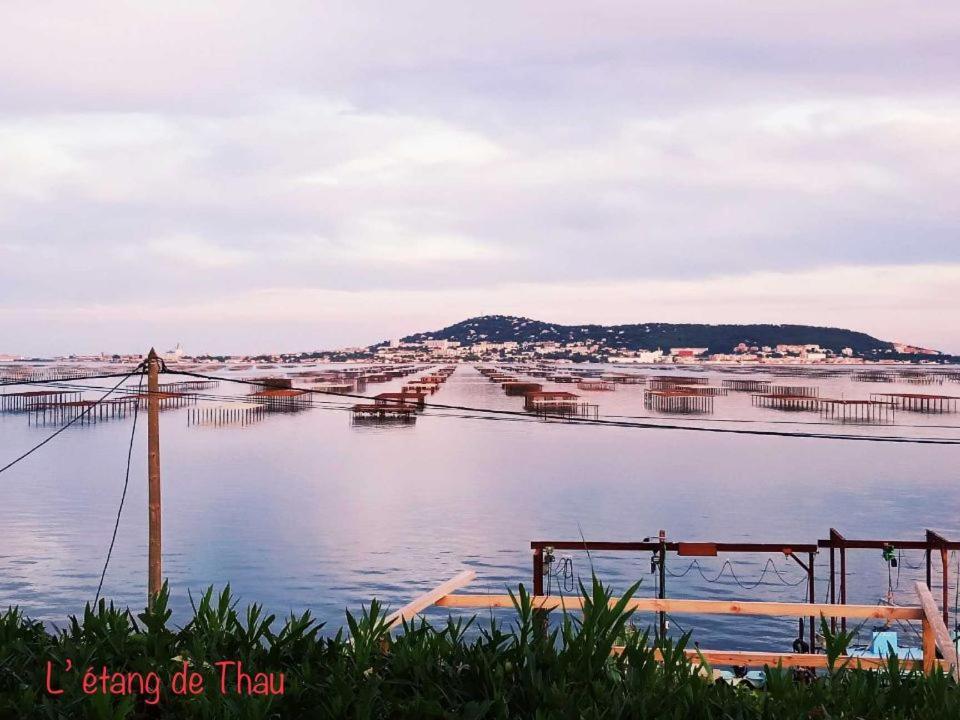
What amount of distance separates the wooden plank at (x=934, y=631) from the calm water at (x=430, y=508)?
24.2 metres

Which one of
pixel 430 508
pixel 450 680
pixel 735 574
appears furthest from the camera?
pixel 430 508

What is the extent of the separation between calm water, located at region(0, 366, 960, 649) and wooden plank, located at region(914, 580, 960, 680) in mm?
24170

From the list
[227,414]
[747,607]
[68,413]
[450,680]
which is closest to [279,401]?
[227,414]

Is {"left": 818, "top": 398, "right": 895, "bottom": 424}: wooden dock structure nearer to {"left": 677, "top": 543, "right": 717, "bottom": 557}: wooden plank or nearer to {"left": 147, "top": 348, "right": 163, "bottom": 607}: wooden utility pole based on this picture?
{"left": 677, "top": 543, "right": 717, "bottom": 557}: wooden plank

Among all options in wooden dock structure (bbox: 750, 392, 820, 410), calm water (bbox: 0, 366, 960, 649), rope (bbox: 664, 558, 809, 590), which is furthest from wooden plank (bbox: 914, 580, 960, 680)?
wooden dock structure (bbox: 750, 392, 820, 410)

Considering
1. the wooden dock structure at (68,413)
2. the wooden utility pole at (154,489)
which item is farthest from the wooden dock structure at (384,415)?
the wooden utility pole at (154,489)

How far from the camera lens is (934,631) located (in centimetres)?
725

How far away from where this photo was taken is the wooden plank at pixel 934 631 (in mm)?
6475

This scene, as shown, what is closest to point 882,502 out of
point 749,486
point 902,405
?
point 749,486

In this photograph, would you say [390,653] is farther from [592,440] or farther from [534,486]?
[592,440]

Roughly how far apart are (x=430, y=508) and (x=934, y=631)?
2383 inches

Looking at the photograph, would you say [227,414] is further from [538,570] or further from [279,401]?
[538,570]

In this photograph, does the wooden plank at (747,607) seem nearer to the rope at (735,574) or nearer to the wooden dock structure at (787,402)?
the rope at (735,574)

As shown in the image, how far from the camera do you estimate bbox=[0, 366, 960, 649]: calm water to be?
142 ft
